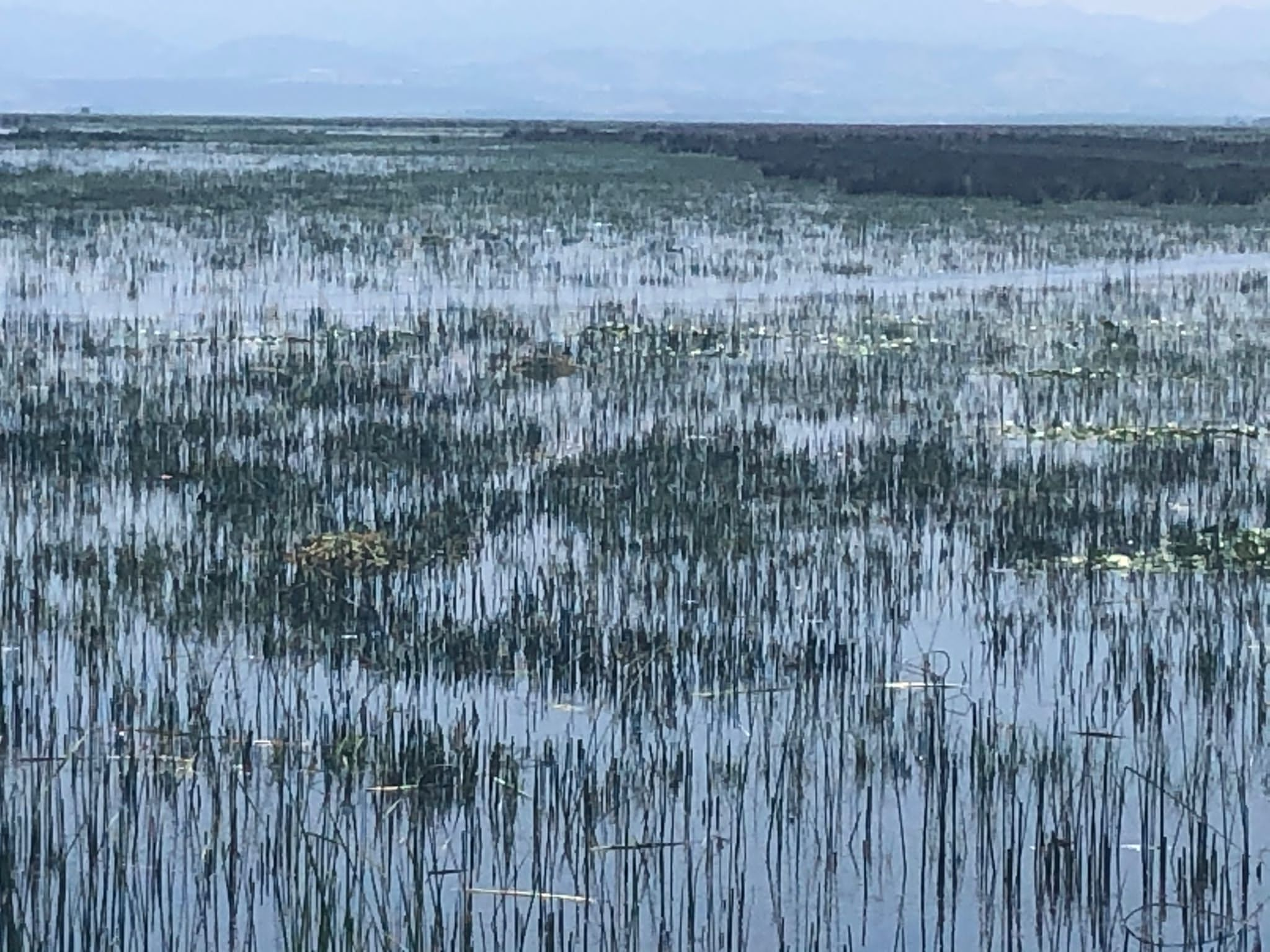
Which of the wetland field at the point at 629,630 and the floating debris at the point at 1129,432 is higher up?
the floating debris at the point at 1129,432

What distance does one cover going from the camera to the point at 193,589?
8070 millimetres

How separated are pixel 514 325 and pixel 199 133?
2437 inches

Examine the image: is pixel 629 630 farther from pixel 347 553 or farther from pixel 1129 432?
pixel 1129 432

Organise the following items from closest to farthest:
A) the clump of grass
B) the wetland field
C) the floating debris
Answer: the wetland field < the clump of grass < the floating debris

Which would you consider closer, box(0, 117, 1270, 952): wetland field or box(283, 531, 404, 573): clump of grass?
box(0, 117, 1270, 952): wetland field

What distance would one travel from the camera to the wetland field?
208 inches

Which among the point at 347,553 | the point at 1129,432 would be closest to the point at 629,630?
the point at 347,553

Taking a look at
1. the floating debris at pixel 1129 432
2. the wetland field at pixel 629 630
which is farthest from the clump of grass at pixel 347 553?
the floating debris at pixel 1129 432

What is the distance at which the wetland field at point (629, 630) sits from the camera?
5.28 m

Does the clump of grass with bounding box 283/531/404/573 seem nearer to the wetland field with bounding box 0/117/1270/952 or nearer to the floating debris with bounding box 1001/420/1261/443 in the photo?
the wetland field with bounding box 0/117/1270/952

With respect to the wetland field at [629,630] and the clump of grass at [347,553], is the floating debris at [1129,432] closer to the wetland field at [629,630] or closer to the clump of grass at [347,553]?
the wetland field at [629,630]

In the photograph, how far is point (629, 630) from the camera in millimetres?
7535

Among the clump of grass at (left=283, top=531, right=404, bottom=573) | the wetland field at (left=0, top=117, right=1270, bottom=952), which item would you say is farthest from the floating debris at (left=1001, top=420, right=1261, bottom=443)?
the clump of grass at (left=283, top=531, right=404, bottom=573)

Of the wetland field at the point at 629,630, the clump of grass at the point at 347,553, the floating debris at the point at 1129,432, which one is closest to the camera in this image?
the wetland field at the point at 629,630
